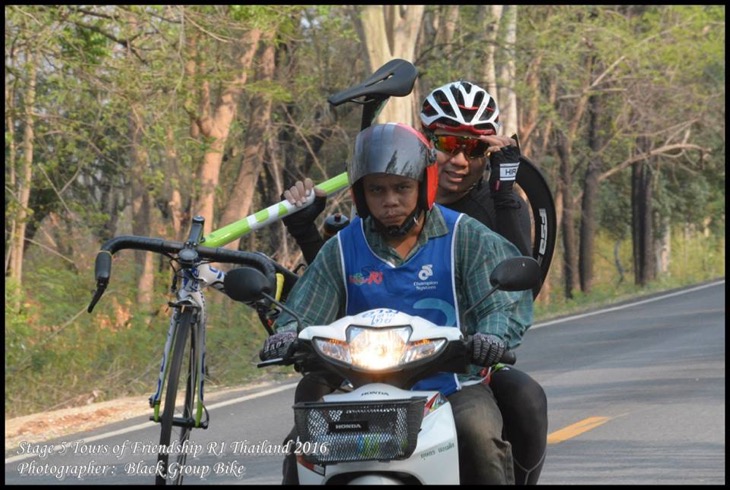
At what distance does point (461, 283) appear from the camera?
5055 mm

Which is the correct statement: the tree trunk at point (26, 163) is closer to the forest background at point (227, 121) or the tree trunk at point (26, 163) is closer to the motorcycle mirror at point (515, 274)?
the forest background at point (227, 121)

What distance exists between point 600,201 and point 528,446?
48.4 meters

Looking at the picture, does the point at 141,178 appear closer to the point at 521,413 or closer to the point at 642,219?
the point at 521,413

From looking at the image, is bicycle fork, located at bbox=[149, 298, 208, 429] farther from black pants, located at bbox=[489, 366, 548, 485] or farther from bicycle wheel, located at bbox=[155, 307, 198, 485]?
black pants, located at bbox=[489, 366, 548, 485]

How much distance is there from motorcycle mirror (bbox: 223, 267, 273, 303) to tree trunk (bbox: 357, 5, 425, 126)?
17.3 m

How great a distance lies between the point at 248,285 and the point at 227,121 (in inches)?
758

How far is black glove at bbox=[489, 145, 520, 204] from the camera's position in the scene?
20.6 feet

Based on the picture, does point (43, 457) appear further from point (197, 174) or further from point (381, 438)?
point (197, 174)

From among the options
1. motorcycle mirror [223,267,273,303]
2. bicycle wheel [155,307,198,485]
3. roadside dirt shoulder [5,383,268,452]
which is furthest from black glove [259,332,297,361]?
roadside dirt shoulder [5,383,268,452]

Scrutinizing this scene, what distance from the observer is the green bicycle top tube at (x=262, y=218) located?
21.0 ft

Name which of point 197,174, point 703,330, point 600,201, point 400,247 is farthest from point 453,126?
point 600,201

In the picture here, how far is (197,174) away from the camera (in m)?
24.3

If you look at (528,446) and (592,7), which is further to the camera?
(592,7)

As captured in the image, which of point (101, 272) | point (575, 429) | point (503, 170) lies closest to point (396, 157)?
point (503, 170)
